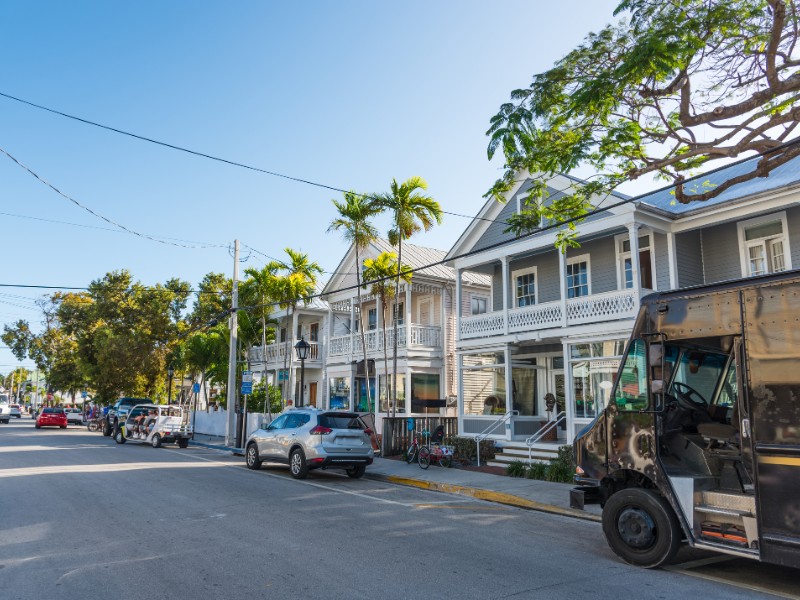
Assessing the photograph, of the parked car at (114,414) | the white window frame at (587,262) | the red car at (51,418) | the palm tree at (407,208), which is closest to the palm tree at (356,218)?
the palm tree at (407,208)

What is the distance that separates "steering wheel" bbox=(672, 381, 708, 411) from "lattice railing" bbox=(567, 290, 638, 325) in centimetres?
888

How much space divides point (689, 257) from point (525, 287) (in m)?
A: 5.89

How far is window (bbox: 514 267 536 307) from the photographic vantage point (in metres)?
21.3

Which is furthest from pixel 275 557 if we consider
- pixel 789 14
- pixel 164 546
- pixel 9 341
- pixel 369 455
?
pixel 9 341

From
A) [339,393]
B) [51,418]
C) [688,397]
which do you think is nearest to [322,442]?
[688,397]

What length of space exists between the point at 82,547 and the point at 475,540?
4774 mm

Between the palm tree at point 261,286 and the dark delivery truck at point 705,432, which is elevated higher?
the palm tree at point 261,286

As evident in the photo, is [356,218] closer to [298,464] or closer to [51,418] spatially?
[298,464]

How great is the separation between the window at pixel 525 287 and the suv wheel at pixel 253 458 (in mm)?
10565

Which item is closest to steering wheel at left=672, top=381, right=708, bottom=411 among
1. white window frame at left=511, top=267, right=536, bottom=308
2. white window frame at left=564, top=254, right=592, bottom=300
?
white window frame at left=564, top=254, right=592, bottom=300

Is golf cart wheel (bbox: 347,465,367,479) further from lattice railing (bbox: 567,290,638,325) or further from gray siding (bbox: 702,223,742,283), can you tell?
gray siding (bbox: 702,223,742,283)

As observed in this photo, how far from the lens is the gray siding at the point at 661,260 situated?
16938mm

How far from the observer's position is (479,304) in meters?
27.2

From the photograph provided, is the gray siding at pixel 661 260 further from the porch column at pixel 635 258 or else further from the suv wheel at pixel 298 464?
the suv wheel at pixel 298 464
